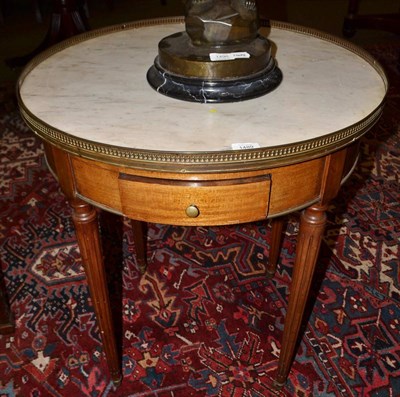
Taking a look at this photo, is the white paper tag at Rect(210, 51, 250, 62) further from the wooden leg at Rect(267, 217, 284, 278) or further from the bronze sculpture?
the wooden leg at Rect(267, 217, 284, 278)

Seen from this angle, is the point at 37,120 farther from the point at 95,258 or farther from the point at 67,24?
the point at 67,24

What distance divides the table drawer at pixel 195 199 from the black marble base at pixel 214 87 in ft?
0.57

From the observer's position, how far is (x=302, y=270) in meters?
0.87

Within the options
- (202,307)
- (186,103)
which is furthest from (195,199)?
(202,307)

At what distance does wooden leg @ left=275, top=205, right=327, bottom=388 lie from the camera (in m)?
0.81

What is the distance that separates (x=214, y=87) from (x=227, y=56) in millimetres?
56

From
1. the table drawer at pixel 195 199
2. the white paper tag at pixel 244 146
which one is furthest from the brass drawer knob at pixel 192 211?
the white paper tag at pixel 244 146

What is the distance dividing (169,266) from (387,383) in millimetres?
629

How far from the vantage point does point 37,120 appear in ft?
2.39

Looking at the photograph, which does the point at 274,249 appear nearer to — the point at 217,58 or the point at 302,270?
the point at 302,270

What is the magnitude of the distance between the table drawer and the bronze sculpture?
177 mm

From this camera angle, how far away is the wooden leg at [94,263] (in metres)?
0.81

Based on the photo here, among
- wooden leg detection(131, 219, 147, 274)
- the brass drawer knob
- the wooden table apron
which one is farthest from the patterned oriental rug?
the brass drawer knob

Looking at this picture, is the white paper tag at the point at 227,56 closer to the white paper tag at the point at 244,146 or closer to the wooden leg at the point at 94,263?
the white paper tag at the point at 244,146
